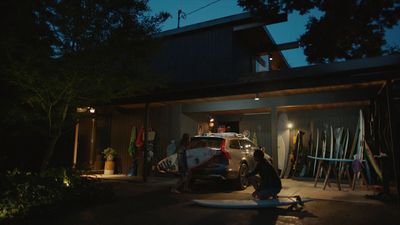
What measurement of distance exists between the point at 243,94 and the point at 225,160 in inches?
90.3

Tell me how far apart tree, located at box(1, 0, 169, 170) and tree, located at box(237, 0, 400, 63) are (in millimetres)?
4657

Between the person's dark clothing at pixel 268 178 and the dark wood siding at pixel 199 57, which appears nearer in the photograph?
the person's dark clothing at pixel 268 178

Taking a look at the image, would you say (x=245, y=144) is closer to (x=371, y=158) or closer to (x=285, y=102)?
(x=285, y=102)

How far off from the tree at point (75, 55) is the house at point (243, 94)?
1589mm

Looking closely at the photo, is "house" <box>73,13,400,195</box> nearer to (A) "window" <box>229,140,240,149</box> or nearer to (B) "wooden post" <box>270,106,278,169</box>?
(B) "wooden post" <box>270,106,278,169</box>

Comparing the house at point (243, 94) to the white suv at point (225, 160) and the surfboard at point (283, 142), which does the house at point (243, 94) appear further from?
the white suv at point (225, 160)

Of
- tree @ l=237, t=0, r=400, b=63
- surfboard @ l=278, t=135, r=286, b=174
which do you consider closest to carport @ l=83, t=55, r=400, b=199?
surfboard @ l=278, t=135, r=286, b=174

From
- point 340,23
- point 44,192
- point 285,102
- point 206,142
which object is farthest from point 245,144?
point 44,192

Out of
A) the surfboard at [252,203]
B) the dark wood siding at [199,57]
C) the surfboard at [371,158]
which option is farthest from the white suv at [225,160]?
the dark wood siding at [199,57]

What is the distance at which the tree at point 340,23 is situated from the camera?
32.2 ft

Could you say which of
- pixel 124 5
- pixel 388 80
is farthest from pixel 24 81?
pixel 388 80

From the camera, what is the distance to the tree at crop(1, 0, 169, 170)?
6.64m

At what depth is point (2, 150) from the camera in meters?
9.91

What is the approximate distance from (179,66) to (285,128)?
6138 millimetres
